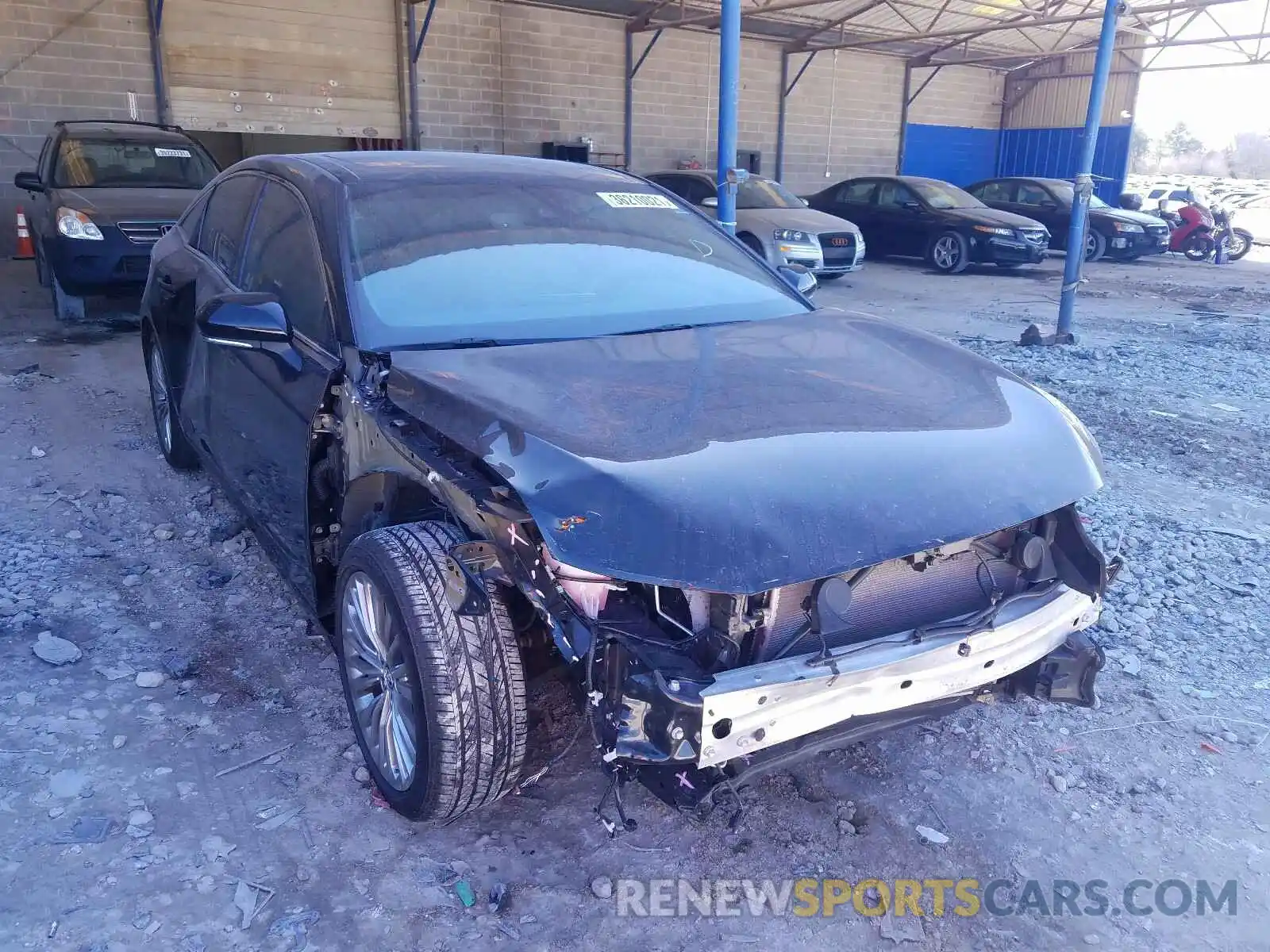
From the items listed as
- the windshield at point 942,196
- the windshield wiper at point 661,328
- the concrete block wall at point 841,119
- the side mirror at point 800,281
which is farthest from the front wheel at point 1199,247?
the windshield wiper at point 661,328

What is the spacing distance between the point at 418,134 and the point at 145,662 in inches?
527

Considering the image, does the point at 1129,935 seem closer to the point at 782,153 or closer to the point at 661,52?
the point at 661,52

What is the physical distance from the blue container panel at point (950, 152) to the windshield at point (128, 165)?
1746cm

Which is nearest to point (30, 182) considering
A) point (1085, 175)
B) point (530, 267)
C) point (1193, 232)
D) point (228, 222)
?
point (228, 222)

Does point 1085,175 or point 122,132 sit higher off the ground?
point 122,132

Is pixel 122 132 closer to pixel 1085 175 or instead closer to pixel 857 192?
pixel 1085 175

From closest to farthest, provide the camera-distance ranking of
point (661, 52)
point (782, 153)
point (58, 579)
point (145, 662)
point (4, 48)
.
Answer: point (145, 662) → point (58, 579) → point (4, 48) → point (661, 52) → point (782, 153)

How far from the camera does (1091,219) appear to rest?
645 inches

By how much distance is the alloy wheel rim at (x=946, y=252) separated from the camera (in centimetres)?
1470

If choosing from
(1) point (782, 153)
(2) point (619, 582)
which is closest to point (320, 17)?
(1) point (782, 153)

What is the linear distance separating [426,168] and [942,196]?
13.5 metres

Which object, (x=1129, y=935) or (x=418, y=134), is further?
(x=418, y=134)

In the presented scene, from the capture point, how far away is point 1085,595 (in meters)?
2.53

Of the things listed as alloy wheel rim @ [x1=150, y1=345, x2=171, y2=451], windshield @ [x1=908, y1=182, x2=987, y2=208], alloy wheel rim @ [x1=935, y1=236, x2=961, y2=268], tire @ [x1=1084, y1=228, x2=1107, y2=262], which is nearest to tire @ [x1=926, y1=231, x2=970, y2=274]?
alloy wheel rim @ [x1=935, y1=236, x2=961, y2=268]
